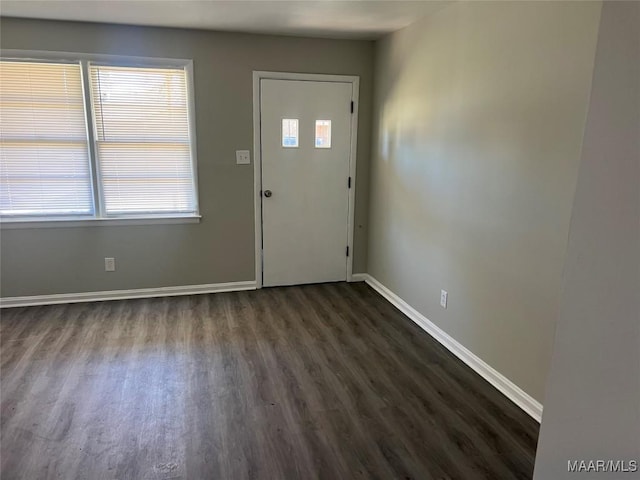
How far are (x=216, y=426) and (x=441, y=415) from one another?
1.20 meters

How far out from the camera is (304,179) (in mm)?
4270

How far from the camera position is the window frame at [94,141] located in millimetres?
3502

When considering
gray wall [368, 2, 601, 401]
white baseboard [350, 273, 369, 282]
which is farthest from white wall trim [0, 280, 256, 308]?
gray wall [368, 2, 601, 401]

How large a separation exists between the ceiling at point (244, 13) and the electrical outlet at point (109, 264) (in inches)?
77.9

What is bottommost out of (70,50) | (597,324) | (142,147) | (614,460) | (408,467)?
(408,467)

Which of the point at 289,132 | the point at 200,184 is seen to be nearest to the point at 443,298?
the point at 289,132

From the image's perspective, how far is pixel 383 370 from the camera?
2818mm

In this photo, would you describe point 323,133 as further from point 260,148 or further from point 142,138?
point 142,138

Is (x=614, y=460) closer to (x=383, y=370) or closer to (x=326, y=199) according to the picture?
(x=383, y=370)

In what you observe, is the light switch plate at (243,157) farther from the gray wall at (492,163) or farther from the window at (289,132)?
the gray wall at (492,163)

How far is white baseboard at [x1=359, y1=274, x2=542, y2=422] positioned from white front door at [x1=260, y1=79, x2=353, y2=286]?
0.83 metres

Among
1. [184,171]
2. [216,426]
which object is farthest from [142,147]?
[216,426]

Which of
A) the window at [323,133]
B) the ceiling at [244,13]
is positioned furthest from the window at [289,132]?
the ceiling at [244,13]

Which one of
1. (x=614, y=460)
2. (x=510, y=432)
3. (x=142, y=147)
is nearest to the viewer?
(x=614, y=460)
